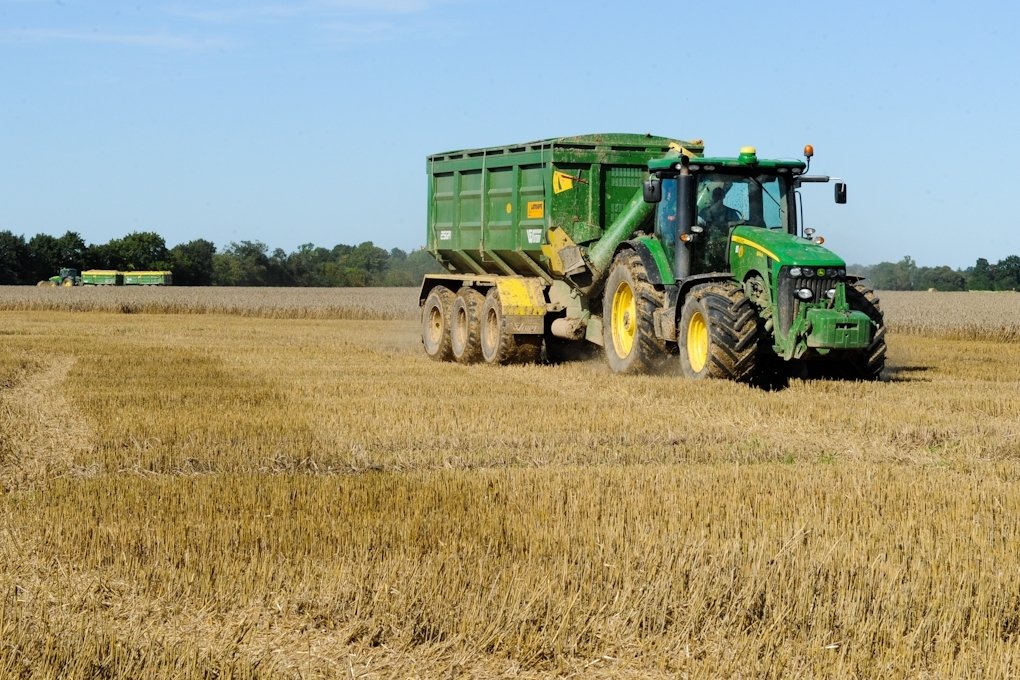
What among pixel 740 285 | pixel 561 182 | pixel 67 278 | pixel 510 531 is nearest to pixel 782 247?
pixel 740 285

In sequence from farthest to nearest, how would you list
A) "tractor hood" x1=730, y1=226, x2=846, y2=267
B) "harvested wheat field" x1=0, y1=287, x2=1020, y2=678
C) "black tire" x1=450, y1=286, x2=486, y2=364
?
"black tire" x1=450, y1=286, x2=486, y2=364
"tractor hood" x1=730, y1=226, x2=846, y2=267
"harvested wheat field" x1=0, y1=287, x2=1020, y2=678

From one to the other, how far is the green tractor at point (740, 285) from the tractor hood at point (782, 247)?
0.6 inches

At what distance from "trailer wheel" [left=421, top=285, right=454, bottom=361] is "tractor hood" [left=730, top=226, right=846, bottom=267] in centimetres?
631

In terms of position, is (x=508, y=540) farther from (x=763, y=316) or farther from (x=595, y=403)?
(x=763, y=316)

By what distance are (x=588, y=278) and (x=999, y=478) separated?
7.99m

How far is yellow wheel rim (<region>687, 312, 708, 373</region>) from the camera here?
46.0 feet

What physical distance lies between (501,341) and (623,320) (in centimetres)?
216

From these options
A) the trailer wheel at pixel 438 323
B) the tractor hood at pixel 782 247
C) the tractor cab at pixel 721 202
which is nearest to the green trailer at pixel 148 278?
the trailer wheel at pixel 438 323

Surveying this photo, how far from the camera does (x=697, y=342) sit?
560 inches

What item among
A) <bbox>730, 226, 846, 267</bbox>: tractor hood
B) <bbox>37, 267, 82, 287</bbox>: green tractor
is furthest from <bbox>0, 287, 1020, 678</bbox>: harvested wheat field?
<bbox>37, 267, 82, 287</bbox>: green tractor

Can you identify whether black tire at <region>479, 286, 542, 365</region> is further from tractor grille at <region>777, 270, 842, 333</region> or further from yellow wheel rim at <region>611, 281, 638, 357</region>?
tractor grille at <region>777, 270, 842, 333</region>

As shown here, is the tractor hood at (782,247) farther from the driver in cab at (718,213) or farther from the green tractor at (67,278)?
the green tractor at (67,278)

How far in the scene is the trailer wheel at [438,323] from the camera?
19.6m

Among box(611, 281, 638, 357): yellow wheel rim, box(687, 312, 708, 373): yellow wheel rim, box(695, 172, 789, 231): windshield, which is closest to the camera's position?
box(687, 312, 708, 373): yellow wheel rim
